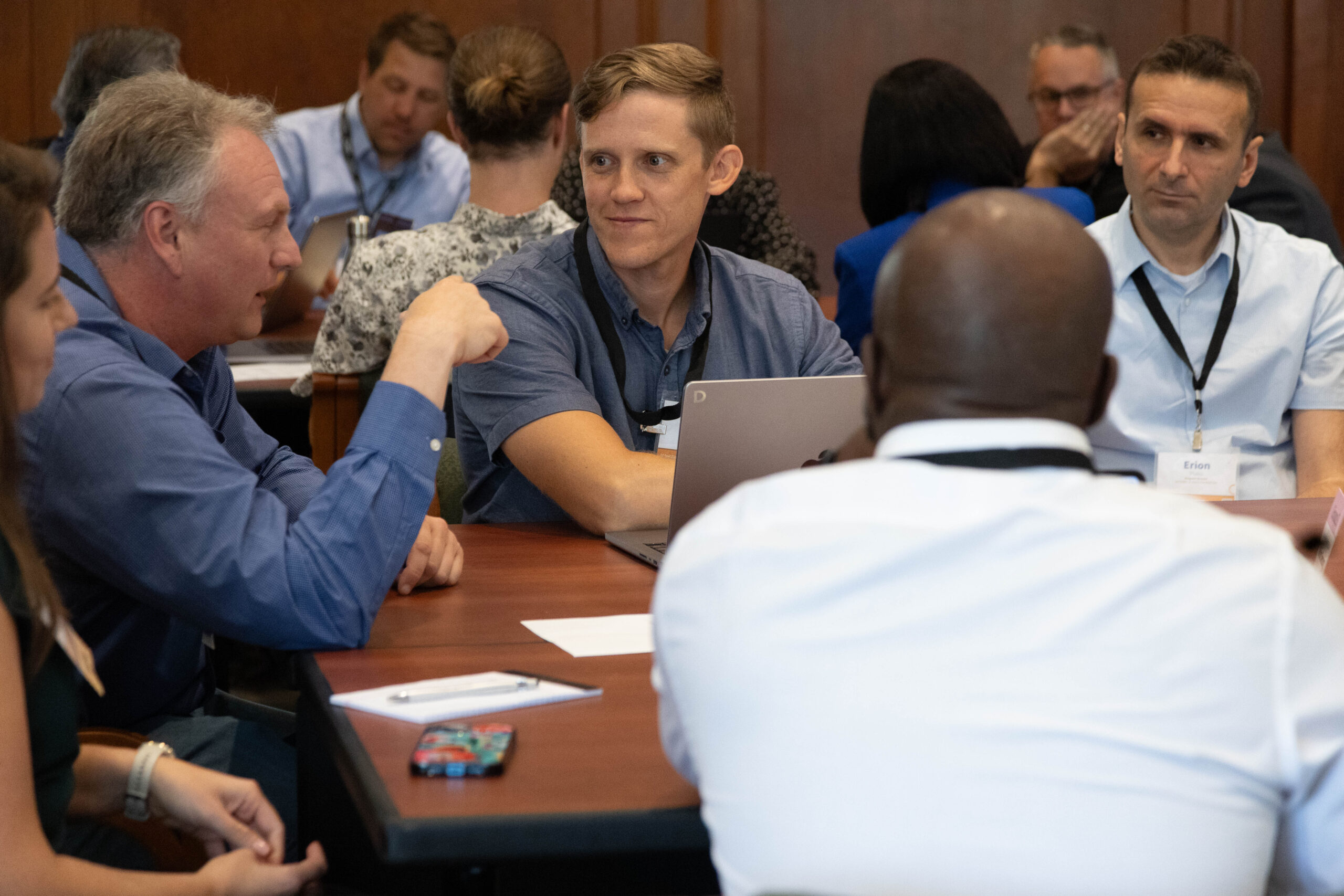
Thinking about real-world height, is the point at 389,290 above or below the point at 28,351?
below

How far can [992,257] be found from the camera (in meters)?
0.93

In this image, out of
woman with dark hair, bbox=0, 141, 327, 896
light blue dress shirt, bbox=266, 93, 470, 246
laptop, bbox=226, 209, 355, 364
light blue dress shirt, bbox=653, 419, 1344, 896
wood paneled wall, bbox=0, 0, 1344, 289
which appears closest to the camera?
light blue dress shirt, bbox=653, 419, 1344, 896

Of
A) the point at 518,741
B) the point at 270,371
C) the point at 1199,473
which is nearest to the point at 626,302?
the point at 1199,473

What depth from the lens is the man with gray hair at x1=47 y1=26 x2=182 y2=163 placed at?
13.6 feet

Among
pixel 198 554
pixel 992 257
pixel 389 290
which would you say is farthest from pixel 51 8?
pixel 992 257

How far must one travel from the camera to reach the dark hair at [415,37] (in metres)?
4.88

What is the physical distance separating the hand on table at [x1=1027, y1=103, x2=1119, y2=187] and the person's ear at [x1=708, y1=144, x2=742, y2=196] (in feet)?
7.74

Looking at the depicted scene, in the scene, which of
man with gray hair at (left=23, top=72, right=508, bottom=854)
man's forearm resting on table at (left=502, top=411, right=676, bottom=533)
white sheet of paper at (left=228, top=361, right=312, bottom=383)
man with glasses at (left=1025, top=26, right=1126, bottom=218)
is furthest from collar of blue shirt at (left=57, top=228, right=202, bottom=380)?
man with glasses at (left=1025, top=26, right=1126, bottom=218)

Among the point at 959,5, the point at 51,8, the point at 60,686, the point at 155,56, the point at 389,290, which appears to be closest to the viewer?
the point at 60,686

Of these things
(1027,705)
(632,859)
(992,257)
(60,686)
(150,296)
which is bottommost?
(632,859)

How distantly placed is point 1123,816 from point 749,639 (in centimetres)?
27

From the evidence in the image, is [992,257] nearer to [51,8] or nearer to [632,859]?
[632,859]

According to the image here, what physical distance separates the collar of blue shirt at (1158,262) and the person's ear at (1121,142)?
155mm

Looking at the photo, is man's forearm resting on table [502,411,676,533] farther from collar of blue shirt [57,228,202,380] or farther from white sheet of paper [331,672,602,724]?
white sheet of paper [331,672,602,724]
